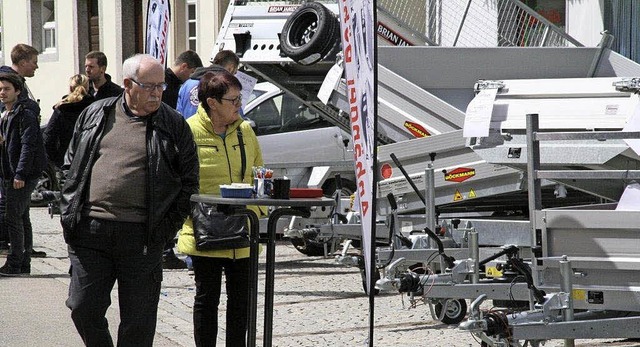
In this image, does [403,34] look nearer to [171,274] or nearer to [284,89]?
[284,89]

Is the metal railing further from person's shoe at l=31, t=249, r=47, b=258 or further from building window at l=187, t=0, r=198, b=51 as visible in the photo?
building window at l=187, t=0, r=198, b=51

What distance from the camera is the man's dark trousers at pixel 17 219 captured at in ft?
39.3

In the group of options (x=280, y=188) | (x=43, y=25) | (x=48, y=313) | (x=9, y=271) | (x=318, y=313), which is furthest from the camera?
(x=43, y=25)

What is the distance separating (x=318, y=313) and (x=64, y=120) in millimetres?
3111

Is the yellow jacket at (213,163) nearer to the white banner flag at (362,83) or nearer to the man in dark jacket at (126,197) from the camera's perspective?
the man in dark jacket at (126,197)

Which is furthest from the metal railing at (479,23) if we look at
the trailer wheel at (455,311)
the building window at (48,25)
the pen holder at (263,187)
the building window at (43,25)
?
the building window at (48,25)

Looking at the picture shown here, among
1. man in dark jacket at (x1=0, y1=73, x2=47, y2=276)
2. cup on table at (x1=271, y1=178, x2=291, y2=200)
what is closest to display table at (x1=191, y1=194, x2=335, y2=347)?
cup on table at (x1=271, y1=178, x2=291, y2=200)

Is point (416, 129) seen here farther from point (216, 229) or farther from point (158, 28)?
point (216, 229)

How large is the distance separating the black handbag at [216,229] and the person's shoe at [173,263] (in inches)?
216

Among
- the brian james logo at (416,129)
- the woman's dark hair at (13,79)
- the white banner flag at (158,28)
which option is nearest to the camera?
the brian james logo at (416,129)

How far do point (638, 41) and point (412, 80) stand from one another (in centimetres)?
511

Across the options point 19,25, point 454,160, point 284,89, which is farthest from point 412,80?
point 19,25

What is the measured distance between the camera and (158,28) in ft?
38.4

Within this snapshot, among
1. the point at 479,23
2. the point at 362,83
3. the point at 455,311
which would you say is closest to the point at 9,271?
the point at 455,311
